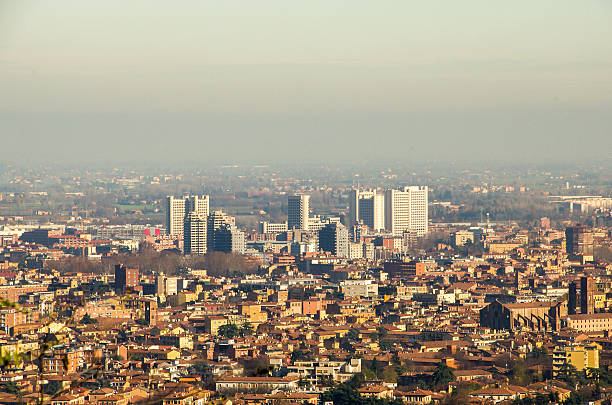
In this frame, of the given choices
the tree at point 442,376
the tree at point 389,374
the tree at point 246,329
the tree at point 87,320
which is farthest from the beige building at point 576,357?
the tree at point 87,320

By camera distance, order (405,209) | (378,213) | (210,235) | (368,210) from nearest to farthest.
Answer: (210,235) < (405,209) < (378,213) < (368,210)

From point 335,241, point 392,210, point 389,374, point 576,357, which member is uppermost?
point 392,210

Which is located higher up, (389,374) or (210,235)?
(210,235)

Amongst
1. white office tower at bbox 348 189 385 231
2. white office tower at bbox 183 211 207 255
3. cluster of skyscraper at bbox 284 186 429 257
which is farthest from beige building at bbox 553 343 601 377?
white office tower at bbox 348 189 385 231

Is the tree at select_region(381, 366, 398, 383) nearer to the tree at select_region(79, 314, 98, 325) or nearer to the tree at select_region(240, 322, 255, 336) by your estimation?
the tree at select_region(79, 314, 98, 325)

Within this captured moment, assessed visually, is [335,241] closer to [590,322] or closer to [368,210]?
[368,210]

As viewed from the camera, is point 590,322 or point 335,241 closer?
point 590,322

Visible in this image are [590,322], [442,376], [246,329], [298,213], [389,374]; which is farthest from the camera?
[298,213]

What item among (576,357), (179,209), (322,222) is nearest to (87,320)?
(576,357)
